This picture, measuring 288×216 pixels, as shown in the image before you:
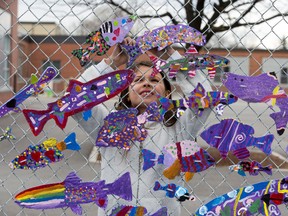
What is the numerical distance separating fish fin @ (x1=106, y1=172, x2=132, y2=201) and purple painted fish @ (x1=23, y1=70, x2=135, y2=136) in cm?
36

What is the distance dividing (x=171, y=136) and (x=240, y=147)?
1.07 ft

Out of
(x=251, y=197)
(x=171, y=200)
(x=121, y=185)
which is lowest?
(x=251, y=197)

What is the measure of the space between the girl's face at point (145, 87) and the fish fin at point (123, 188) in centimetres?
34

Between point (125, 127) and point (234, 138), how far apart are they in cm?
49

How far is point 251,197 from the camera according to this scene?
7.45ft

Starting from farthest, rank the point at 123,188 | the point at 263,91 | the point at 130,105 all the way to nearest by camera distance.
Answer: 1. the point at 130,105
2. the point at 123,188
3. the point at 263,91

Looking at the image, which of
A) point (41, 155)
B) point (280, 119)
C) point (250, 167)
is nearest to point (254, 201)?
point (250, 167)

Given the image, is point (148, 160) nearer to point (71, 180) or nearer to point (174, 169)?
point (174, 169)

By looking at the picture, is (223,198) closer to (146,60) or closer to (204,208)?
(204,208)

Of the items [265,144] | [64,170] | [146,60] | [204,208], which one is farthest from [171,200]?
[64,170]

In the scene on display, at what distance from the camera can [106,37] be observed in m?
2.25

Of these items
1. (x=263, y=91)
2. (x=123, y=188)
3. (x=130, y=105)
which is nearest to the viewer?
(x=263, y=91)

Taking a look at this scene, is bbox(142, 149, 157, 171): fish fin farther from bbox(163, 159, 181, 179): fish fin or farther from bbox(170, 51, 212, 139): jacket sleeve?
bbox(170, 51, 212, 139): jacket sleeve

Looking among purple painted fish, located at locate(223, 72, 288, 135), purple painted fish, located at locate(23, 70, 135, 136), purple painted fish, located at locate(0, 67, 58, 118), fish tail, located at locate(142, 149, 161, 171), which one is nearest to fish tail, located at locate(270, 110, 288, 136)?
purple painted fish, located at locate(223, 72, 288, 135)
